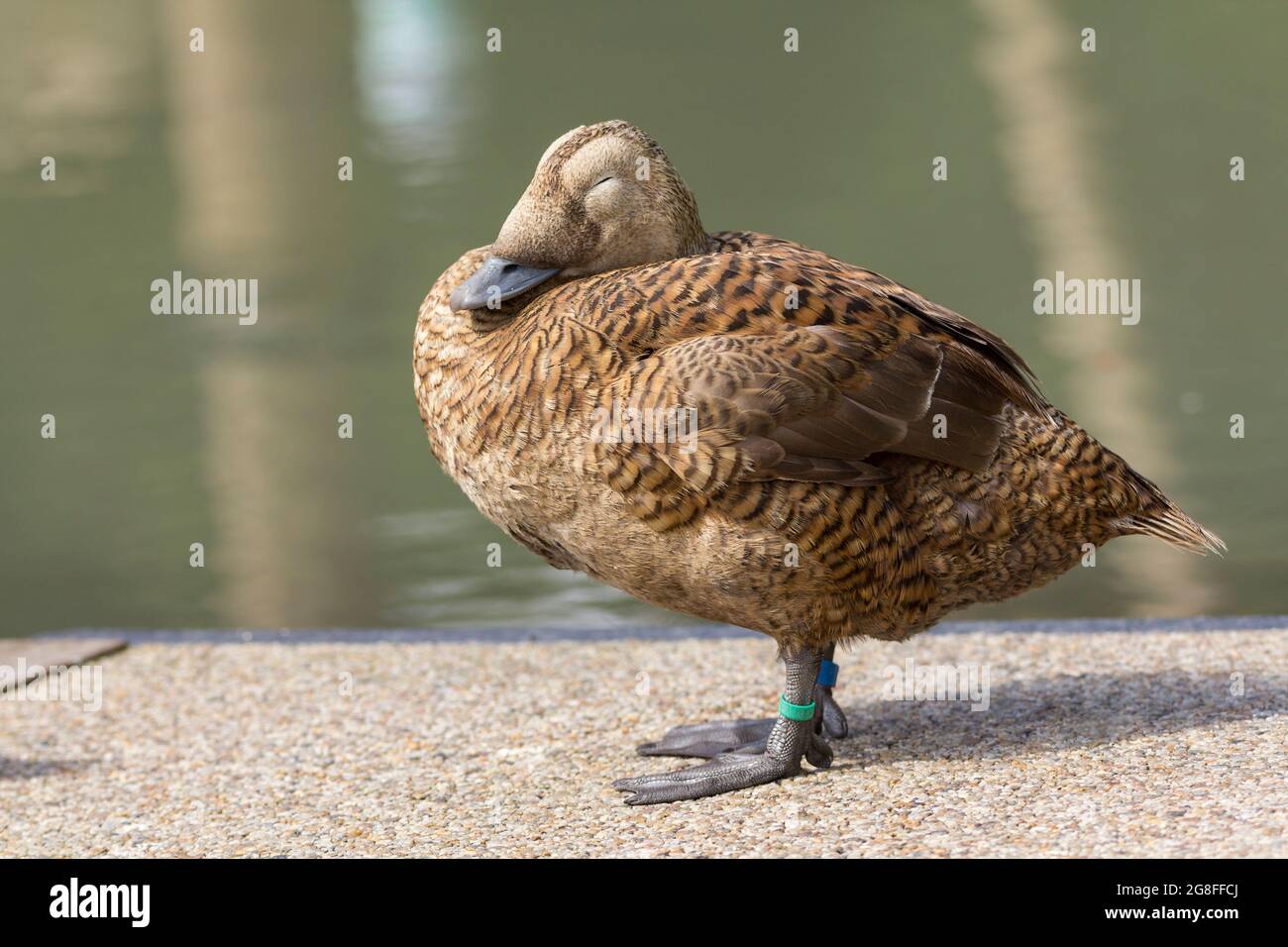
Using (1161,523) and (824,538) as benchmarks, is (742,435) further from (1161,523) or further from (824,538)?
(1161,523)

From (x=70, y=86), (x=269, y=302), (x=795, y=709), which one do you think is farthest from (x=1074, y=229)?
(x=70, y=86)

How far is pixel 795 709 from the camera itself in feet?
14.9

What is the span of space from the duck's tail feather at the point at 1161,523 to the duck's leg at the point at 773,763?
1.02 m

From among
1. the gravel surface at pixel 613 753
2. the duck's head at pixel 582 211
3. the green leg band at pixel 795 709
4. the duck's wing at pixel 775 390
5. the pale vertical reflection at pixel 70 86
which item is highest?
the pale vertical reflection at pixel 70 86

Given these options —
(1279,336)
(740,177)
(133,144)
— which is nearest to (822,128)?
(740,177)

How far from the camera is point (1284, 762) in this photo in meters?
4.35

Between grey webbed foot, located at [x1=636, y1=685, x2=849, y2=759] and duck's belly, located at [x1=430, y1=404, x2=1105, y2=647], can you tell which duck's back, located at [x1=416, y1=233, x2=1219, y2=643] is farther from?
grey webbed foot, located at [x1=636, y1=685, x2=849, y2=759]

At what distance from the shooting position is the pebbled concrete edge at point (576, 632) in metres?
6.26

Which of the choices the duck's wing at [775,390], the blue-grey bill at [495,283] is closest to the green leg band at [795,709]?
the duck's wing at [775,390]

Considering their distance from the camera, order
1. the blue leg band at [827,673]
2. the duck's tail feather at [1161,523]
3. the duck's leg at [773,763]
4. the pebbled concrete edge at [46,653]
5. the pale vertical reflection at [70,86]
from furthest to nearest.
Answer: the pale vertical reflection at [70,86], the pebbled concrete edge at [46,653], the blue leg band at [827,673], the duck's tail feather at [1161,523], the duck's leg at [773,763]

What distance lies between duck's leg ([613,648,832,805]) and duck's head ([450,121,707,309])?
4.36ft

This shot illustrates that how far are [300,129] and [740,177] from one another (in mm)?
4089

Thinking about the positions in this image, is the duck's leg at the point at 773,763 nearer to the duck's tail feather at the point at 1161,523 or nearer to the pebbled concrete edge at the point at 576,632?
the duck's tail feather at the point at 1161,523

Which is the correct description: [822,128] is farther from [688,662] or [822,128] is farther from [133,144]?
[688,662]
